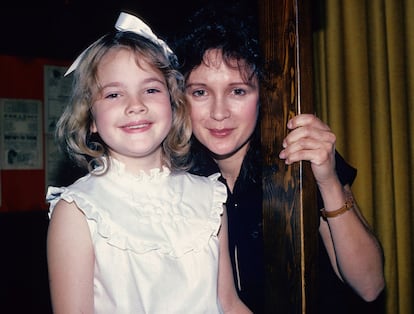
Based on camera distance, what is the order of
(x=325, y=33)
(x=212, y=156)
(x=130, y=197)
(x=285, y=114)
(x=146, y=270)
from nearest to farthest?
(x=285, y=114), (x=146, y=270), (x=130, y=197), (x=212, y=156), (x=325, y=33)

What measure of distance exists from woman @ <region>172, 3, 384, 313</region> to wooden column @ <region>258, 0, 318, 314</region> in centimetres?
28

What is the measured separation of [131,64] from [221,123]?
39cm

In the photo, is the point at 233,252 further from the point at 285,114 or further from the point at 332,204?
the point at 285,114

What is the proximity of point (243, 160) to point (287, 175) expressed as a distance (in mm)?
726

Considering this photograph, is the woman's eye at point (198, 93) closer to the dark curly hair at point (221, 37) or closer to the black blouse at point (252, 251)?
the dark curly hair at point (221, 37)

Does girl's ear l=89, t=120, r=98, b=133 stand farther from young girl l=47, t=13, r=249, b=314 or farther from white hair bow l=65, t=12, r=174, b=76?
white hair bow l=65, t=12, r=174, b=76

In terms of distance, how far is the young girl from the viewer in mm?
1304

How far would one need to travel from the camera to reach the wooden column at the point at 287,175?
103cm

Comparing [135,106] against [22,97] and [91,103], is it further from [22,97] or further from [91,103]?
[22,97]

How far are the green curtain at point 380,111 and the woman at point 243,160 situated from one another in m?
0.93

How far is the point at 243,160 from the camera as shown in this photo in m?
1.82

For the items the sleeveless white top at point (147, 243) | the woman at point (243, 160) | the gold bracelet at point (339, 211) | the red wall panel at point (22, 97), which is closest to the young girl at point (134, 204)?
the sleeveless white top at point (147, 243)

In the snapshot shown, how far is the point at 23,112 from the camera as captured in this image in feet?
10.0

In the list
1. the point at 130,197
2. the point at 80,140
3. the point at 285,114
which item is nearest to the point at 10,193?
the point at 80,140
